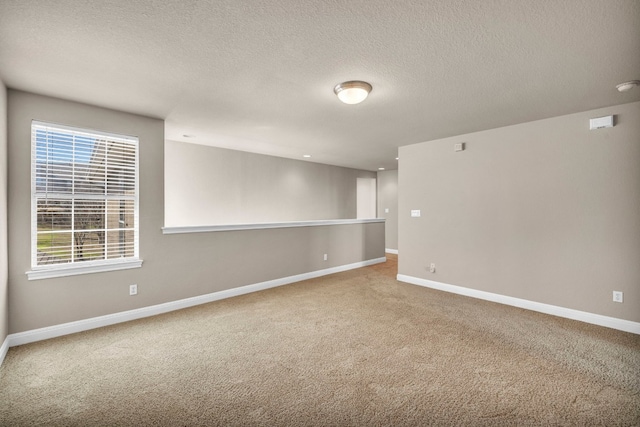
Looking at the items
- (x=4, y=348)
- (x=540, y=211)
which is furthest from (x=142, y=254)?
(x=540, y=211)

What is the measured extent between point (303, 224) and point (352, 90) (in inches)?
119

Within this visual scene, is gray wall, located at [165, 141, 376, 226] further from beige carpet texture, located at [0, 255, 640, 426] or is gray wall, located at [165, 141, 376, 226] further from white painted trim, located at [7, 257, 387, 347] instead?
beige carpet texture, located at [0, 255, 640, 426]

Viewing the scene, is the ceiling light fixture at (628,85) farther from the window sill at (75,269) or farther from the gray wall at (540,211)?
the window sill at (75,269)

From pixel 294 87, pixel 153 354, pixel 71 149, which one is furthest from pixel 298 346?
pixel 71 149

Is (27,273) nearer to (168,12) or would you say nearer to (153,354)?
(153,354)

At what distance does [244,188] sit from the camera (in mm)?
6125

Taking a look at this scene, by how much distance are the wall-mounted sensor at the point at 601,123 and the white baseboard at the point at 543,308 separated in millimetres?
2150

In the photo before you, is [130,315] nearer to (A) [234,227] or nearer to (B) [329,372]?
(A) [234,227]

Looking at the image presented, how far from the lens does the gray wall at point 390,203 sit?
28.0ft

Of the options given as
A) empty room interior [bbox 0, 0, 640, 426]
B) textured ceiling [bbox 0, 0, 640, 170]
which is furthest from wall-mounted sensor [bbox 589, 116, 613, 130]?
textured ceiling [bbox 0, 0, 640, 170]

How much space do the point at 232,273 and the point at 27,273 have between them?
2197 millimetres

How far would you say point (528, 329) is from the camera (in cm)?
317

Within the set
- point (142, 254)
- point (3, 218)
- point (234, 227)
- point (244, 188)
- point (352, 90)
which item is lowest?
point (142, 254)

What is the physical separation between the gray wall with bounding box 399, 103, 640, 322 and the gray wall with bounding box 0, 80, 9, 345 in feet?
16.9
